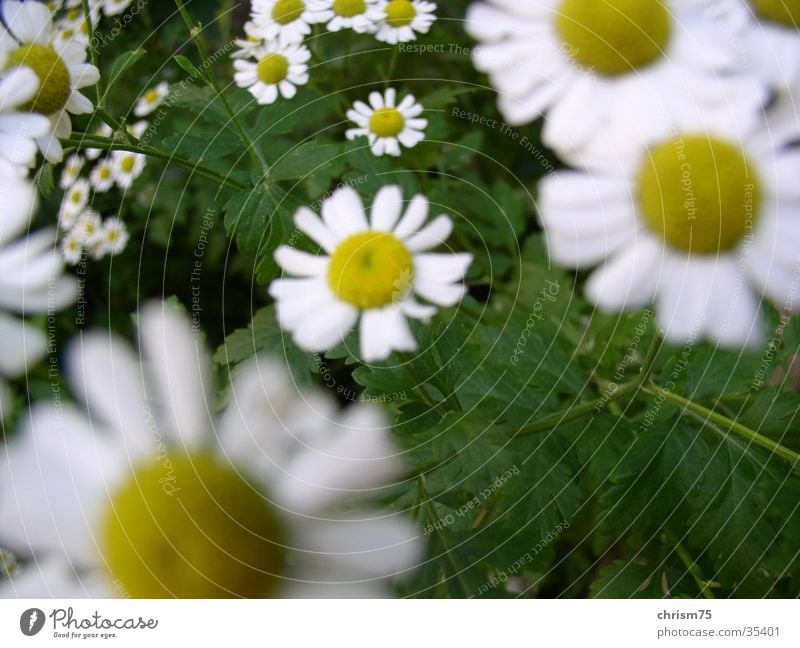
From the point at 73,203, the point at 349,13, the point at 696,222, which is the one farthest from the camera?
the point at 73,203

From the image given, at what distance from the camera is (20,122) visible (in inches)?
15.5

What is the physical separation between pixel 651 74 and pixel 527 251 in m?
0.23

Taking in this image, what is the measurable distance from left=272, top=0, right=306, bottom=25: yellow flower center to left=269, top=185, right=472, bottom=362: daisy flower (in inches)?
4.9

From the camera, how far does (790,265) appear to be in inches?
14.8

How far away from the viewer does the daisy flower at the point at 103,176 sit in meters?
0.55

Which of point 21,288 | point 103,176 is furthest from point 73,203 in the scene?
point 21,288

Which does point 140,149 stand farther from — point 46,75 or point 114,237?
point 114,237

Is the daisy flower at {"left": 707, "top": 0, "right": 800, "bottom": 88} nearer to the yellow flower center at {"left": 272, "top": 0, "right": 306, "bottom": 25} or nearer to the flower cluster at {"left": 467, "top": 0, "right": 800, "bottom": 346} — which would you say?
the flower cluster at {"left": 467, "top": 0, "right": 800, "bottom": 346}

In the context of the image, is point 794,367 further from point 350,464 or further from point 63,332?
point 63,332

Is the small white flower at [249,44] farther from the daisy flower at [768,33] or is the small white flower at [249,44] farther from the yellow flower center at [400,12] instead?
the daisy flower at [768,33]

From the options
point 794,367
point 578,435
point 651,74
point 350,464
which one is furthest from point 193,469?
point 794,367

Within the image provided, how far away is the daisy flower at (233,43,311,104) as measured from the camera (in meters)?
0.45

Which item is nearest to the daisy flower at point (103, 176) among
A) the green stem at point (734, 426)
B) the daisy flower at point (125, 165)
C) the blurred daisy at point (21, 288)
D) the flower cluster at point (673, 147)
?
the daisy flower at point (125, 165)

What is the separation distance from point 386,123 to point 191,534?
0.27 meters
